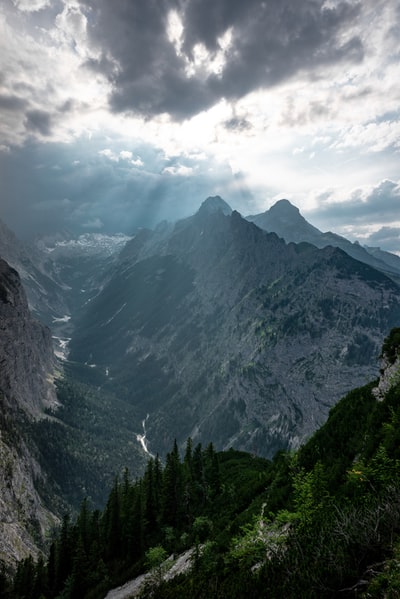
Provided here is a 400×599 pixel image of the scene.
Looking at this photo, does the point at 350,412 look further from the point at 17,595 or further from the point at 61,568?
the point at 17,595

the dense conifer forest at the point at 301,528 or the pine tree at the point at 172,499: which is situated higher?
the dense conifer forest at the point at 301,528

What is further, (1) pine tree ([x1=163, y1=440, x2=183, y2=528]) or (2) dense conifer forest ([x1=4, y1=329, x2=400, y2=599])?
(1) pine tree ([x1=163, y1=440, x2=183, y2=528])

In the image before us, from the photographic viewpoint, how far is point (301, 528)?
840 inches

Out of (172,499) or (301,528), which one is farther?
(172,499)

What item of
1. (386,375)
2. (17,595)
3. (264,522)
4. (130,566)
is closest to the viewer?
(264,522)

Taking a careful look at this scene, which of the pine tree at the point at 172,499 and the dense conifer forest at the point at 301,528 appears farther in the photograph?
the pine tree at the point at 172,499

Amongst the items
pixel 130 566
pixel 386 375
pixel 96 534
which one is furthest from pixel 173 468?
pixel 386 375

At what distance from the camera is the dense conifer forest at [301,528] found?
559 inches

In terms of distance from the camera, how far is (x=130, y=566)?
2589 inches

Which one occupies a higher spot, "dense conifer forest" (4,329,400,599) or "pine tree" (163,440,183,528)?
"dense conifer forest" (4,329,400,599)

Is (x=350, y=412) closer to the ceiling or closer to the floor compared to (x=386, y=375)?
closer to the floor

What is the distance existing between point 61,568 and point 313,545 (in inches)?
3648

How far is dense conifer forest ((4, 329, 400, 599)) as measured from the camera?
1419 cm

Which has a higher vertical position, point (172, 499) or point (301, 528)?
point (301, 528)
